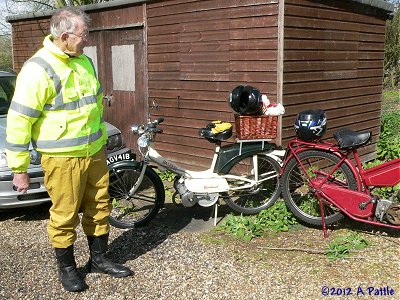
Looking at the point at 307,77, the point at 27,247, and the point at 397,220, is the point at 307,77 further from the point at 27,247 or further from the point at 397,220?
the point at 27,247

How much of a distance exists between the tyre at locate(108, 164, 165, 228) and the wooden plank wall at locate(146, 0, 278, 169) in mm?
1900

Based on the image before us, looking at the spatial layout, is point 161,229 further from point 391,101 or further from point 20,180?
point 391,101

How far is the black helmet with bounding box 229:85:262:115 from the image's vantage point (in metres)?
5.01

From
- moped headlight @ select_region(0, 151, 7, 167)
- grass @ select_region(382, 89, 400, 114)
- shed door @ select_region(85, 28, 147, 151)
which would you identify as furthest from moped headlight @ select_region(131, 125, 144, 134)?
grass @ select_region(382, 89, 400, 114)

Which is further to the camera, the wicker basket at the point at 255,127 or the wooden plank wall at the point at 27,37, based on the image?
the wooden plank wall at the point at 27,37

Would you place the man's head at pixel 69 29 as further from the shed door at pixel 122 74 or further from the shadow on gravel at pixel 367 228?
the shed door at pixel 122 74

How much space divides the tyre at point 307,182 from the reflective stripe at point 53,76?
245cm

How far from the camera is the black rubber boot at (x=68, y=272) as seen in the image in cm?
377

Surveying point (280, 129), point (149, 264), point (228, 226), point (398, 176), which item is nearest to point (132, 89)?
point (280, 129)

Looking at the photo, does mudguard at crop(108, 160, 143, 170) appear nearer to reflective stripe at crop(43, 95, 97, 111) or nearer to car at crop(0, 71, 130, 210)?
car at crop(0, 71, 130, 210)

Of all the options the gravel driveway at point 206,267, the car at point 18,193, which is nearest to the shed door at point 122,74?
the car at point 18,193

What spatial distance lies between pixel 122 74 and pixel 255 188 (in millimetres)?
3871

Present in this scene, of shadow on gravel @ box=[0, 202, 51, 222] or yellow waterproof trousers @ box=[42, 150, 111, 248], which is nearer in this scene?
yellow waterproof trousers @ box=[42, 150, 111, 248]

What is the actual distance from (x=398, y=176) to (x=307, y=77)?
7.70ft
